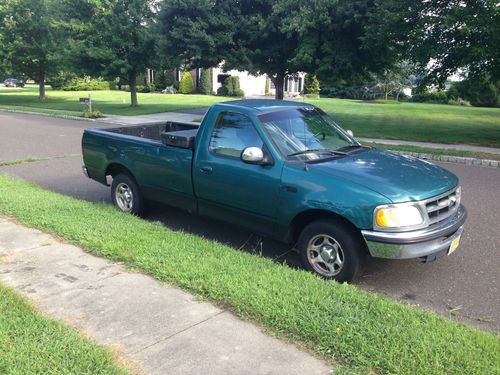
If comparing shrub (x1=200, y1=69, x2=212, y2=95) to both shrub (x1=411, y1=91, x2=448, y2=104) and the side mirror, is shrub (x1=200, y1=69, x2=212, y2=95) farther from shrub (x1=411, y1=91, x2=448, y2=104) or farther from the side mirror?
the side mirror

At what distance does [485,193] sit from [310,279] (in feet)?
18.8

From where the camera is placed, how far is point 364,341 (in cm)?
312

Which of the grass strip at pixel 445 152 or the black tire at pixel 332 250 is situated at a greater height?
the grass strip at pixel 445 152

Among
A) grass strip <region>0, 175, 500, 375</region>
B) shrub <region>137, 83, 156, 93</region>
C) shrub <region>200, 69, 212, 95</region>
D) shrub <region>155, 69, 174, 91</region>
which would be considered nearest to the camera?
grass strip <region>0, 175, 500, 375</region>

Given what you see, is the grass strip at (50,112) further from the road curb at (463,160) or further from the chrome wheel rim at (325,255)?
the chrome wheel rim at (325,255)

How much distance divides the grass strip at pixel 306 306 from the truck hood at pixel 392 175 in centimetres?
96

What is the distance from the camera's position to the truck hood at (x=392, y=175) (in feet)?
13.8

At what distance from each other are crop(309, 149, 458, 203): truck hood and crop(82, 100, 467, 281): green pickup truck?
0.04ft

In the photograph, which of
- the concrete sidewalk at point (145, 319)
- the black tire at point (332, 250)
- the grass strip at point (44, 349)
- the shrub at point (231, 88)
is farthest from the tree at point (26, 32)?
the grass strip at point (44, 349)

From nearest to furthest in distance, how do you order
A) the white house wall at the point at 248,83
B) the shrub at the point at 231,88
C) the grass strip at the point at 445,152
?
the grass strip at the point at 445,152 → the shrub at the point at 231,88 → the white house wall at the point at 248,83

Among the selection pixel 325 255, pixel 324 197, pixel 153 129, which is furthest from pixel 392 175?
pixel 153 129

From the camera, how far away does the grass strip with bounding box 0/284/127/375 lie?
2834mm

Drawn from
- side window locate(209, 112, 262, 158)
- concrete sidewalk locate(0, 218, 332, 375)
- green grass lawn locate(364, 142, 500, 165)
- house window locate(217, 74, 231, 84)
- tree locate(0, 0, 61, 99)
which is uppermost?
tree locate(0, 0, 61, 99)

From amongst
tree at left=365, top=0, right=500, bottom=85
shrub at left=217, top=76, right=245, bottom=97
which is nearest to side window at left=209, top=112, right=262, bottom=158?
tree at left=365, top=0, right=500, bottom=85
